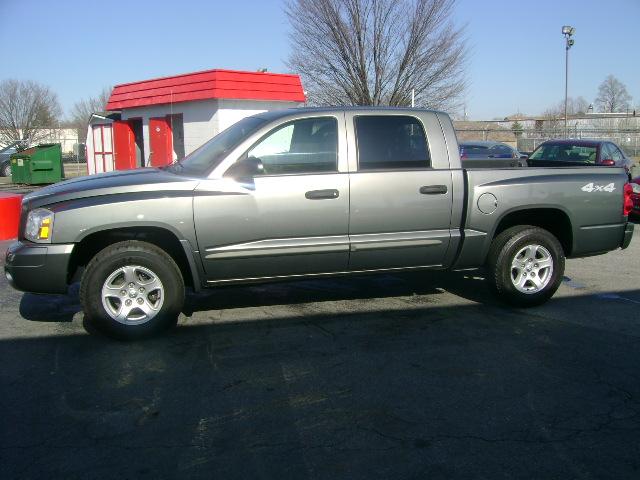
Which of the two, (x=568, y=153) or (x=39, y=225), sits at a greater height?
(x=568, y=153)

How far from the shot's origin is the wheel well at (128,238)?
4.78 m

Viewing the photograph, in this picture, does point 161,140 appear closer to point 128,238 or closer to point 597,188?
point 128,238

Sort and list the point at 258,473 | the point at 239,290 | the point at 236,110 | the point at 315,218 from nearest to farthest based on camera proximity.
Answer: the point at 258,473 < the point at 315,218 < the point at 239,290 < the point at 236,110

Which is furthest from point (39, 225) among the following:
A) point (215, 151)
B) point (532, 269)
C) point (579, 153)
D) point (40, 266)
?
point (579, 153)

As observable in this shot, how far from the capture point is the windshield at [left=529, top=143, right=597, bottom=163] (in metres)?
13.5

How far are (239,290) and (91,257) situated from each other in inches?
72.2

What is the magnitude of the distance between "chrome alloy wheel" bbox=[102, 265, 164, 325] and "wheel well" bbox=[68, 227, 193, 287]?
0.99ft

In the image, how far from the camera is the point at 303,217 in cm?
495

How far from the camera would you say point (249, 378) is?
411 centimetres

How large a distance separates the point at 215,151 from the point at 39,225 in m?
1.57

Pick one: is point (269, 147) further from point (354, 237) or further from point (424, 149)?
point (424, 149)

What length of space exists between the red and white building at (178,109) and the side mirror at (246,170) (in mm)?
10817

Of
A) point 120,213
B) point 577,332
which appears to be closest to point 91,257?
point 120,213

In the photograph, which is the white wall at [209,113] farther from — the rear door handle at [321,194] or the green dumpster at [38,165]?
the rear door handle at [321,194]
